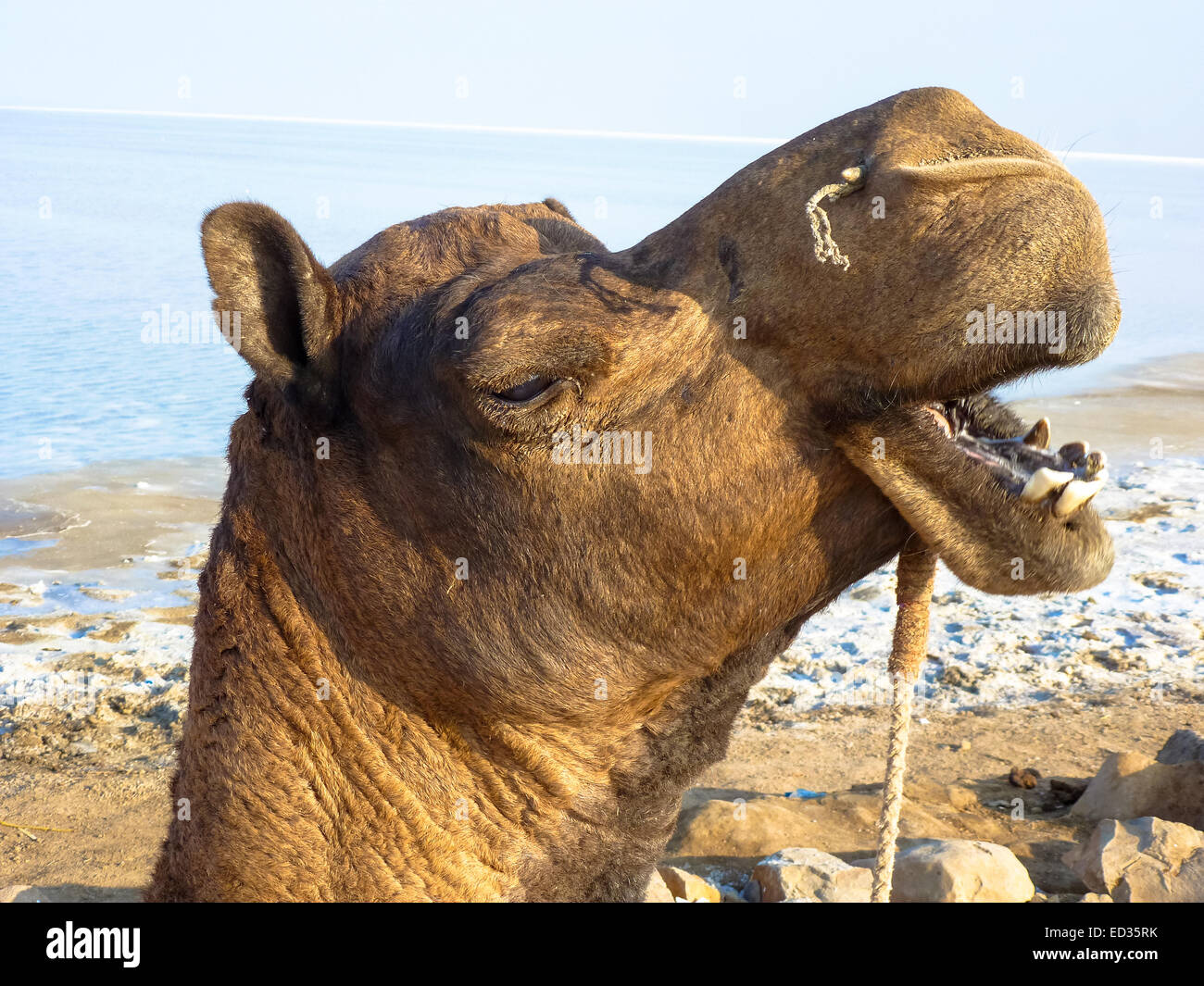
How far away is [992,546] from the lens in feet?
7.39

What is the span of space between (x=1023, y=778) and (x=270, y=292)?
654 cm

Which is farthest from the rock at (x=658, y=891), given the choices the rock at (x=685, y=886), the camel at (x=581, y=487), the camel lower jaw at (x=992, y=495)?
the camel lower jaw at (x=992, y=495)

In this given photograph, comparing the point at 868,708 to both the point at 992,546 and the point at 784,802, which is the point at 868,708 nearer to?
the point at 784,802

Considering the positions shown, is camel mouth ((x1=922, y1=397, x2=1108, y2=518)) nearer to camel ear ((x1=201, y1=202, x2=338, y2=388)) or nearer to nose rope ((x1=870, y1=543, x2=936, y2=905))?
A: nose rope ((x1=870, y1=543, x2=936, y2=905))

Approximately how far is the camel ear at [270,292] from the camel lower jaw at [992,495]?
130 centimetres

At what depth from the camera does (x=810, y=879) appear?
6137 millimetres

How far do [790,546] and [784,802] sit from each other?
5484 millimetres

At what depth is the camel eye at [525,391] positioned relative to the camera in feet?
8.50

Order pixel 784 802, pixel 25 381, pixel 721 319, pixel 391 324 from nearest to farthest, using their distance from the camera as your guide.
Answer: pixel 721 319 → pixel 391 324 → pixel 784 802 → pixel 25 381

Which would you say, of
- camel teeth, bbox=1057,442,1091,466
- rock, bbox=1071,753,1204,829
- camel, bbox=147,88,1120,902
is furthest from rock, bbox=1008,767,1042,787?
camel teeth, bbox=1057,442,1091,466

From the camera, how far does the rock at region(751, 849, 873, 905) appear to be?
6.05 m

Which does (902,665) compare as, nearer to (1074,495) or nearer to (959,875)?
(1074,495)

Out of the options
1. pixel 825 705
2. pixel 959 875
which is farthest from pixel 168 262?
pixel 959 875

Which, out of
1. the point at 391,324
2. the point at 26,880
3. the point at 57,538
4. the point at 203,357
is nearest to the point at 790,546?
the point at 391,324
